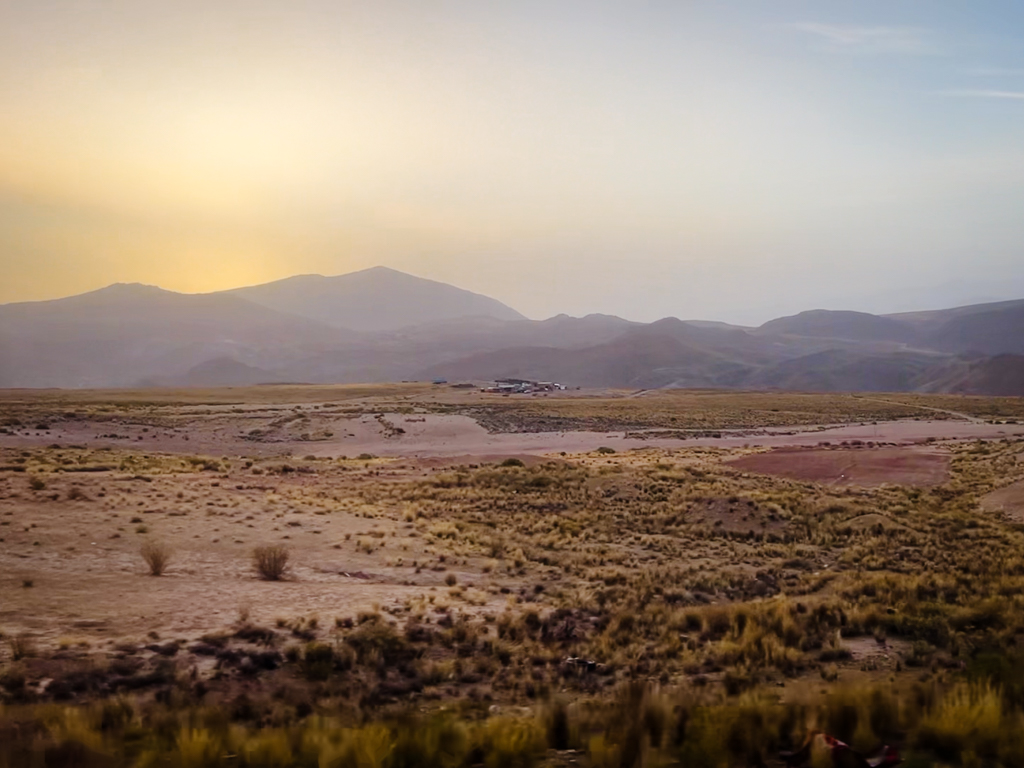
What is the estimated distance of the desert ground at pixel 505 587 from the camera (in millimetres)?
8781

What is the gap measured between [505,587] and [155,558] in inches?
283

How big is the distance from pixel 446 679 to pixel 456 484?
2202 cm

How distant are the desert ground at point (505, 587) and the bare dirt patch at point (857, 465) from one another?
34cm

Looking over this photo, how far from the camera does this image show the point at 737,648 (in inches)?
413

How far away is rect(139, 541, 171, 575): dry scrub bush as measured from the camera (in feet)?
49.3

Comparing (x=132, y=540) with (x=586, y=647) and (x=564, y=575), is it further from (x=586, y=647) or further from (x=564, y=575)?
(x=586, y=647)

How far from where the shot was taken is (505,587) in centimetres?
1563

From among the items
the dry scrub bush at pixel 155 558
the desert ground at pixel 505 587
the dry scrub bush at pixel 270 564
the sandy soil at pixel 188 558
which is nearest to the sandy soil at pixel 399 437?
the desert ground at pixel 505 587

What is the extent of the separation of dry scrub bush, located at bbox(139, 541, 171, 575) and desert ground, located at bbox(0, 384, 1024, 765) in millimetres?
330

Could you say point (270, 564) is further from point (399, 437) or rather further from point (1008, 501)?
point (399, 437)

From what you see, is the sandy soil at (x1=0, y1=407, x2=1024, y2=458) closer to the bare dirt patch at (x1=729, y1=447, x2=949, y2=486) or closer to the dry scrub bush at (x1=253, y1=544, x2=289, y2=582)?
the bare dirt patch at (x1=729, y1=447, x2=949, y2=486)

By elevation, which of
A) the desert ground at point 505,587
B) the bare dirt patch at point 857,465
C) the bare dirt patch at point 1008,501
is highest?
the desert ground at point 505,587

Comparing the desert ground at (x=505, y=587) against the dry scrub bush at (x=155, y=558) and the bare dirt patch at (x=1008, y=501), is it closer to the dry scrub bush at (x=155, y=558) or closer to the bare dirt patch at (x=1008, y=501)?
the bare dirt patch at (x=1008, y=501)

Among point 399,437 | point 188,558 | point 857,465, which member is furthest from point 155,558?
point 399,437
